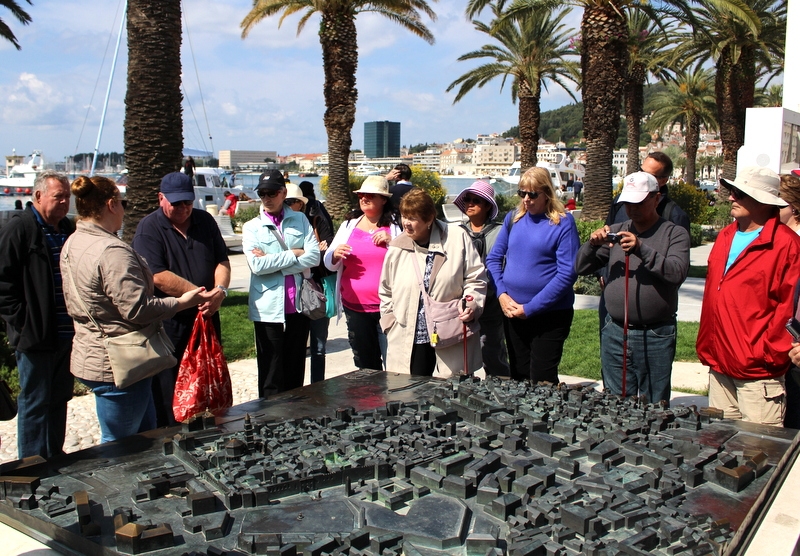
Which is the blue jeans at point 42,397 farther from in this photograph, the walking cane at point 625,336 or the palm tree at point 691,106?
the palm tree at point 691,106

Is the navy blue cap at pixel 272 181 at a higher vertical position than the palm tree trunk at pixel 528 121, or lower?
lower

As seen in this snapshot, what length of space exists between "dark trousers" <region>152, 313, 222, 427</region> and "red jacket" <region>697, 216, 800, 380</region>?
3233mm

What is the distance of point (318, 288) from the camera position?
17.6 ft

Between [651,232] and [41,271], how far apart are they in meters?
3.67

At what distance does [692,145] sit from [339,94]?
91.7ft

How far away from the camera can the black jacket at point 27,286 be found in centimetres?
400

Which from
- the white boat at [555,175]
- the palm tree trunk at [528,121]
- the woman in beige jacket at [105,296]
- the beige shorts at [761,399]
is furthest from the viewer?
the white boat at [555,175]

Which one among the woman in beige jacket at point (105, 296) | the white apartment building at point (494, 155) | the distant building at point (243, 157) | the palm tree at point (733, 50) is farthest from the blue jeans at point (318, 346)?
the distant building at point (243, 157)

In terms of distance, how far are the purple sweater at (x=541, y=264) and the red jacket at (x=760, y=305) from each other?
107 cm

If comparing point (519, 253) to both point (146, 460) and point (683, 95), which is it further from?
point (683, 95)

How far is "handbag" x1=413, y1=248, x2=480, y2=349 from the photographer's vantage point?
4.48 metres

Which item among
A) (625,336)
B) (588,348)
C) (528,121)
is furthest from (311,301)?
(528,121)

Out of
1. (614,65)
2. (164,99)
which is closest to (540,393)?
(164,99)

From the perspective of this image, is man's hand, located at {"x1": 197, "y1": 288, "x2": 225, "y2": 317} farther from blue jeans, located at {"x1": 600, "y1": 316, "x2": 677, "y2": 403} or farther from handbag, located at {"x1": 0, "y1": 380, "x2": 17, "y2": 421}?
blue jeans, located at {"x1": 600, "y1": 316, "x2": 677, "y2": 403}
